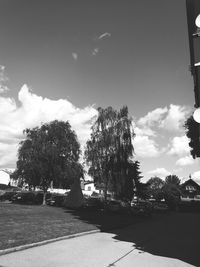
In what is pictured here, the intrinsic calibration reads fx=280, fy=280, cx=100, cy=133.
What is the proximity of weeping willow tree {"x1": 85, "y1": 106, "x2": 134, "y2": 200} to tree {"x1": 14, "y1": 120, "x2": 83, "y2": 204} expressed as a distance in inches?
143

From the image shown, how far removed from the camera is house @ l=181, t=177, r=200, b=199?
79.8 metres

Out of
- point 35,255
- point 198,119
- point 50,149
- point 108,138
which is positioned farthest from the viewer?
point 108,138

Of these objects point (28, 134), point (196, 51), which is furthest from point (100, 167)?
point (196, 51)

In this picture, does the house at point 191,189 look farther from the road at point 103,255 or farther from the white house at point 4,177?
the road at point 103,255

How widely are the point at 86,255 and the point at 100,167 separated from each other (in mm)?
29116

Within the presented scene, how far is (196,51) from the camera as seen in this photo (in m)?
14.1

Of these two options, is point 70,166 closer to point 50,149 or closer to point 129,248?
point 50,149

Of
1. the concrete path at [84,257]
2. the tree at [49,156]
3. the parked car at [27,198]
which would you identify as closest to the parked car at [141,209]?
the tree at [49,156]

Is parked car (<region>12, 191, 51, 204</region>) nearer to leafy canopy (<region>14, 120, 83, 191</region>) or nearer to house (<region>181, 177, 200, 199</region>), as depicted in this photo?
leafy canopy (<region>14, 120, 83, 191</region>)

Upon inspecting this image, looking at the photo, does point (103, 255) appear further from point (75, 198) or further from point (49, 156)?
point (49, 156)

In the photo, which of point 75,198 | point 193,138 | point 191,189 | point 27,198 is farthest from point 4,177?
point 193,138

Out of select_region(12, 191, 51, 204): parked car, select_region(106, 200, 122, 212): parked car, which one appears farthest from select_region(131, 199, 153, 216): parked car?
select_region(12, 191, 51, 204): parked car

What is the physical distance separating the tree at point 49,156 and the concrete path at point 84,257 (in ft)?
73.0

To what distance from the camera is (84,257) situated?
8.45m
